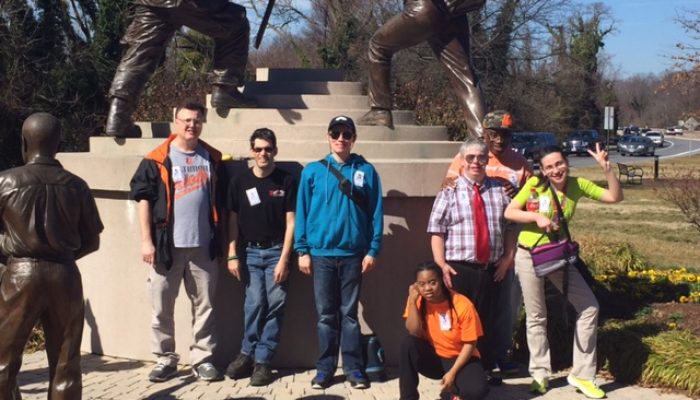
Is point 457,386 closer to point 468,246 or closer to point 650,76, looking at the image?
point 468,246

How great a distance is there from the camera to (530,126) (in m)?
27.4

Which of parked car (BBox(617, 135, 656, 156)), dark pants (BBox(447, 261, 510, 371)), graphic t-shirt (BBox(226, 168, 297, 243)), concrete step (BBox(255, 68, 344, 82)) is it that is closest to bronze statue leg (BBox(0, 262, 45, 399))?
graphic t-shirt (BBox(226, 168, 297, 243))

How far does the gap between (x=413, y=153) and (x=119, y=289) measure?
258 centimetres

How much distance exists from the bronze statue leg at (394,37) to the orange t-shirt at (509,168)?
1515mm

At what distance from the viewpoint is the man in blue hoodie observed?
5605 millimetres

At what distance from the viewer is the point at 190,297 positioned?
5.93 meters

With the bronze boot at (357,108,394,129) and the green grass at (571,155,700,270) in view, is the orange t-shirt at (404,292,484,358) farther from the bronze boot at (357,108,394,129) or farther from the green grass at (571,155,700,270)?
the green grass at (571,155,700,270)

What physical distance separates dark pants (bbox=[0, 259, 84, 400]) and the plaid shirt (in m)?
2.32

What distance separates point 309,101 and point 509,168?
2.36 meters

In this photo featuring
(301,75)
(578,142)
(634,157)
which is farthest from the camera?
(634,157)

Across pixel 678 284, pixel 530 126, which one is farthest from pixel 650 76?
pixel 678 284

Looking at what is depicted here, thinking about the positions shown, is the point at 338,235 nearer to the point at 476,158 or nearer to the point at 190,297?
the point at 476,158

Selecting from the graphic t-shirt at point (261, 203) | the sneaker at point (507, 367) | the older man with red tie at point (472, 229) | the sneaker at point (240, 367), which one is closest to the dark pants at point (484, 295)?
the older man with red tie at point (472, 229)

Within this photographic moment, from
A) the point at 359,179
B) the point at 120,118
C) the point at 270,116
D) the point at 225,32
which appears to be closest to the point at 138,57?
the point at 120,118
